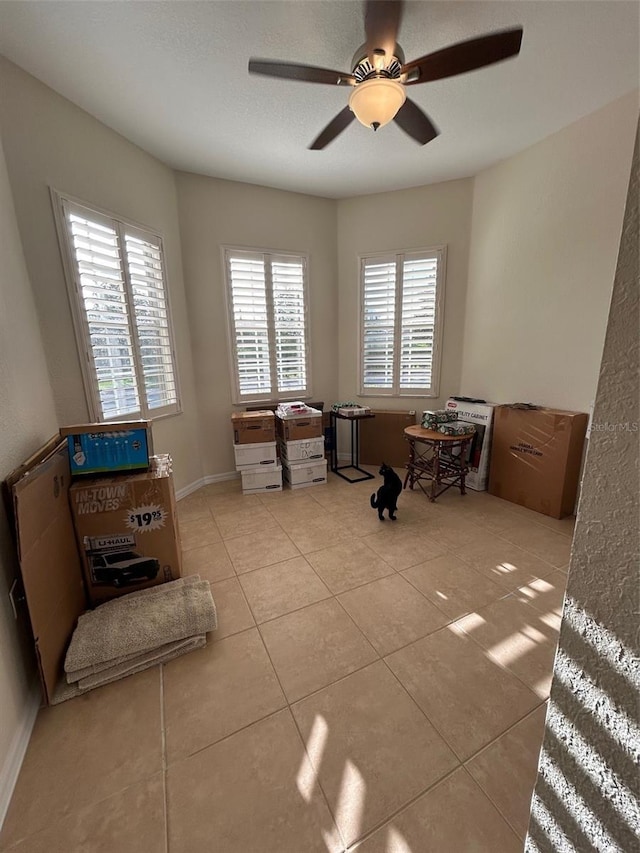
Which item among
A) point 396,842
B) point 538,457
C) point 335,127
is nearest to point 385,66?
point 335,127

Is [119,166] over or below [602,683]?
over

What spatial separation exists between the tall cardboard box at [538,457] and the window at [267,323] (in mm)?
2201

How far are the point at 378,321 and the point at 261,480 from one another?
222 centimetres

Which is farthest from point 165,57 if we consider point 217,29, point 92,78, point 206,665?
point 206,665

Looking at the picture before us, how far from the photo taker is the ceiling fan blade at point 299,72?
1591mm

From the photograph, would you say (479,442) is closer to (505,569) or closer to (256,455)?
(505,569)

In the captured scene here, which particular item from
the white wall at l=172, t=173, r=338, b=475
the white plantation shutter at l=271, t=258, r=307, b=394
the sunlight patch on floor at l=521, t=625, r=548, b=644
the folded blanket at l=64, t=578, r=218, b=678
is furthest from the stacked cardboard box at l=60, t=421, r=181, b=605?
the white plantation shutter at l=271, t=258, r=307, b=394

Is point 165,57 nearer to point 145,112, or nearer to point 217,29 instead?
point 217,29

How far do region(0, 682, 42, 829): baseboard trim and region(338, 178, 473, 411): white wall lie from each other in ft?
11.6

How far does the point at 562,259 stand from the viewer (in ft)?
8.79

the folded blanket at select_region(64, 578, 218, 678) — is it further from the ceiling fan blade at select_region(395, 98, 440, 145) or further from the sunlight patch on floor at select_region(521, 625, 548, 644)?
the ceiling fan blade at select_region(395, 98, 440, 145)

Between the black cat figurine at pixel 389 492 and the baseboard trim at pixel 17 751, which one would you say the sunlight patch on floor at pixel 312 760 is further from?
the black cat figurine at pixel 389 492

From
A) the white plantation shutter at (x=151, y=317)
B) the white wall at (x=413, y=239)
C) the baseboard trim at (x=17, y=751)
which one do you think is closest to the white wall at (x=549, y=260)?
the white wall at (x=413, y=239)

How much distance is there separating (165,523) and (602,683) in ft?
6.26
